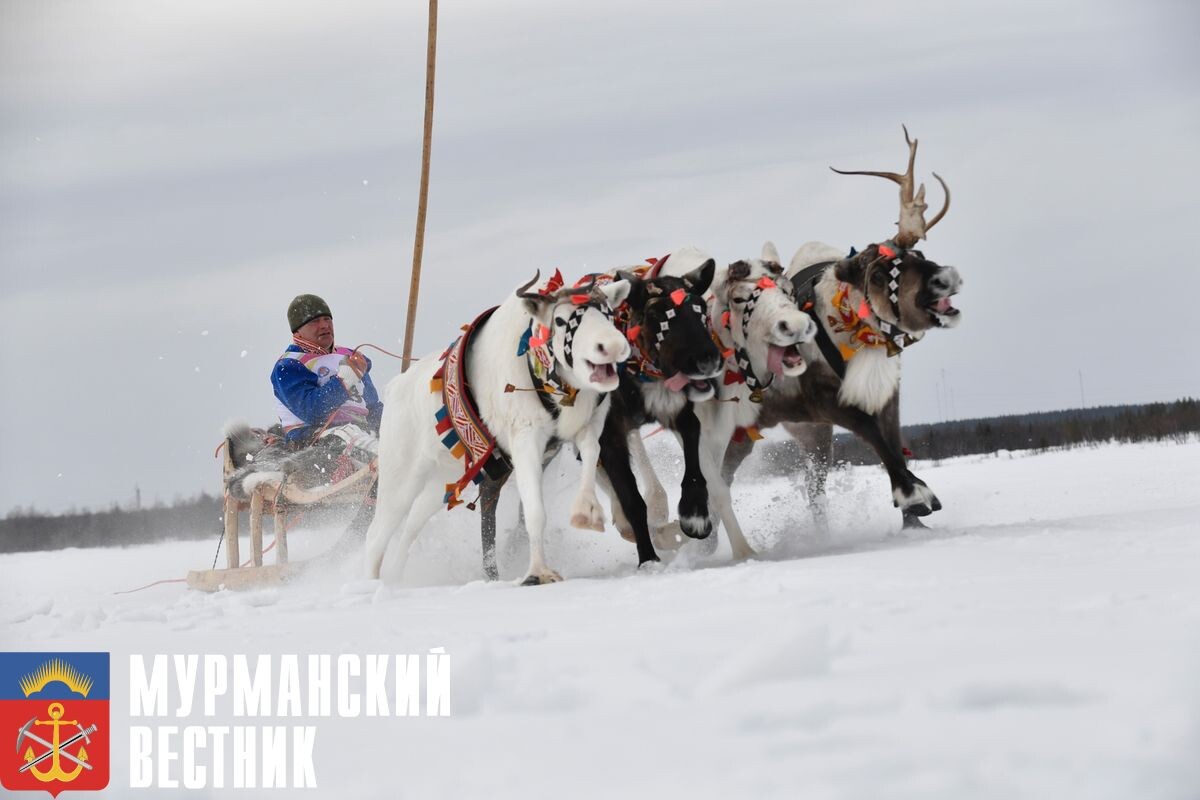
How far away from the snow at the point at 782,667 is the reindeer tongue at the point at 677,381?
920mm

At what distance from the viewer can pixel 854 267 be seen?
7492mm

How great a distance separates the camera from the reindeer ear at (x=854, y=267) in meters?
7.46

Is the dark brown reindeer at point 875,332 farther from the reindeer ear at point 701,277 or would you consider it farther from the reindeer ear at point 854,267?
the reindeer ear at point 701,277

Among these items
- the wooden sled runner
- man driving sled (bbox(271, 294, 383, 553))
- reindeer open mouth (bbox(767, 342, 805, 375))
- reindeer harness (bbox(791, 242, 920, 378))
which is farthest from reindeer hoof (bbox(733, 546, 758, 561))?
man driving sled (bbox(271, 294, 383, 553))

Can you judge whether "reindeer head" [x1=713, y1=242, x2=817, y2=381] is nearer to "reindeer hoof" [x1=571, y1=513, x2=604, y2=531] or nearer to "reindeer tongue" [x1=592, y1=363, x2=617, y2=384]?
"reindeer tongue" [x1=592, y1=363, x2=617, y2=384]

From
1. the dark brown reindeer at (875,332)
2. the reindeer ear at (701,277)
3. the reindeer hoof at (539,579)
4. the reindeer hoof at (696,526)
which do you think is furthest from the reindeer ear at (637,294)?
the reindeer hoof at (539,579)

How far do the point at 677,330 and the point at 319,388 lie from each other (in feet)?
10.9

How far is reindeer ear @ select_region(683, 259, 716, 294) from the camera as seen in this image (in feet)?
22.7

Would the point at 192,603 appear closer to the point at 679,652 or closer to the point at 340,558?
the point at 340,558

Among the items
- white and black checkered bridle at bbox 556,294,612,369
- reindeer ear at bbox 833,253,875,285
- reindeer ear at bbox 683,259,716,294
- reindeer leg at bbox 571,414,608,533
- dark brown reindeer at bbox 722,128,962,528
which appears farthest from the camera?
reindeer ear at bbox 833,253,875,285

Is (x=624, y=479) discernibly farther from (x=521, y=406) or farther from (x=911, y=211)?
(x=911, y=211)

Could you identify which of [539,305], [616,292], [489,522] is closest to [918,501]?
[616,292]

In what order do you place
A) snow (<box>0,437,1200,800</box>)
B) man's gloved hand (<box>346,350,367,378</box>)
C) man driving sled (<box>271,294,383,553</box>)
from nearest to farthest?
snow (<box>0,437,1200,800</box>), man driving sled (<box>271,294,383,553</box>), man's gloved hand (<box>346,350,367,378</box>)

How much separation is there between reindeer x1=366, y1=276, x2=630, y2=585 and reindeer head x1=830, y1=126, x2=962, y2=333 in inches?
59.9
